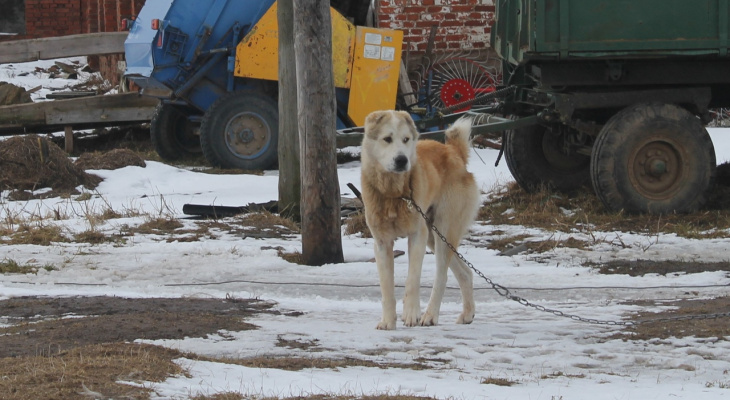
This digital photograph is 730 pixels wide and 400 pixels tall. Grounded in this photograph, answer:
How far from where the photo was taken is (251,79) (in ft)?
52.1

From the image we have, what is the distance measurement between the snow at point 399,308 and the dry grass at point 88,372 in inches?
5.1

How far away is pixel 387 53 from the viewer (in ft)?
51.4

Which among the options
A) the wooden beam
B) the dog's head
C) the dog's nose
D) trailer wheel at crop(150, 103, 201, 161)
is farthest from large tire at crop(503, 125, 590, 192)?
the wooden beam

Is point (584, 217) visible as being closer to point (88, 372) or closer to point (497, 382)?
point (497, 382)

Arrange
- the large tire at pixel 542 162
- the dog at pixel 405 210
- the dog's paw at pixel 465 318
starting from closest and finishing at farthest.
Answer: the dog at pixel 405 210
the dog's paw at pixel 465 318
the large tire at pixel 542 162

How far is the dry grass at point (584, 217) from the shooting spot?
10.5 m

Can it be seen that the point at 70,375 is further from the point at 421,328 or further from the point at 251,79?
the point at 251,79

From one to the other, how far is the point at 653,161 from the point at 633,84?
2.70ft

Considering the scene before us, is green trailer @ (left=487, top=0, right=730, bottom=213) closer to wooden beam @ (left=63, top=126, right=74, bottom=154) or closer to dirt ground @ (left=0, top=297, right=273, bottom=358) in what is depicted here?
dirt ground @ (left=0, top=297, right=273, bottom=358)

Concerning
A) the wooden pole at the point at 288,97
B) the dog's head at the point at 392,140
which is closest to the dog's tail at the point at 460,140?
the dog's head at the point at 392,140

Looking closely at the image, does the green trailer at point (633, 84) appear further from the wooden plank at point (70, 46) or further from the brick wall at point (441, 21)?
the wooden plank at point (70, 46)

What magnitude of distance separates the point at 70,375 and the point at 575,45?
22.6ft

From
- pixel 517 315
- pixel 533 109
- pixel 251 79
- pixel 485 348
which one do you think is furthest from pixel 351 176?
pixel 485 348

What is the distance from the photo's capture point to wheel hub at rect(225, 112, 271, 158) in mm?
15469
